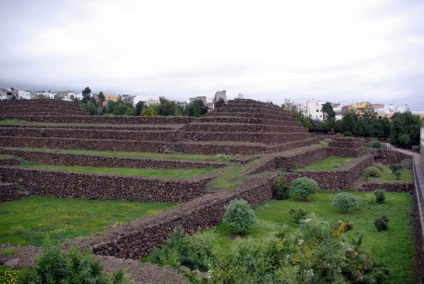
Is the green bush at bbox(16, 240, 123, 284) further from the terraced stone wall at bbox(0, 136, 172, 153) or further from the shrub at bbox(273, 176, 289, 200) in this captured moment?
the terraced stone wall at bbox(0, 136, 172, 153)

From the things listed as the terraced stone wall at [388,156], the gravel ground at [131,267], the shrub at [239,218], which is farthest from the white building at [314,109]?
the gravel ground at [131,267]

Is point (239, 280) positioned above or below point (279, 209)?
above

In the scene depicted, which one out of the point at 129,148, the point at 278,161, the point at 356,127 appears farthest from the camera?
the point at 356,127

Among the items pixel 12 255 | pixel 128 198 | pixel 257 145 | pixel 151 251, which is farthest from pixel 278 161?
pixel 12 255

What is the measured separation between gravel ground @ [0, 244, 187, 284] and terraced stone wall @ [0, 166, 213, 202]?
769cm

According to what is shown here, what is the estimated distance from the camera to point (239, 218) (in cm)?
1176

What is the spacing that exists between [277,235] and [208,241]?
1.56m

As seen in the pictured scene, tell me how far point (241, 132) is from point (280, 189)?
9.43 metres

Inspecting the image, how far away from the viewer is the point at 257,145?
79.9ft

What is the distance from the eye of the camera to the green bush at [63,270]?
17.1ft

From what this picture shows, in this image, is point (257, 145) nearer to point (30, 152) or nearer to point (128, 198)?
point (128, 198)

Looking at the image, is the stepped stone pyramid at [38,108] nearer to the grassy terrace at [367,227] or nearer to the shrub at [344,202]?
the grassy terrace at [367,227]

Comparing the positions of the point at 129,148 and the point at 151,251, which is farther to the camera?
the point at 129,148

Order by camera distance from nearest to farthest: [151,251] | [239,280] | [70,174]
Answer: [239,280] < [151,251] < [70,174]
